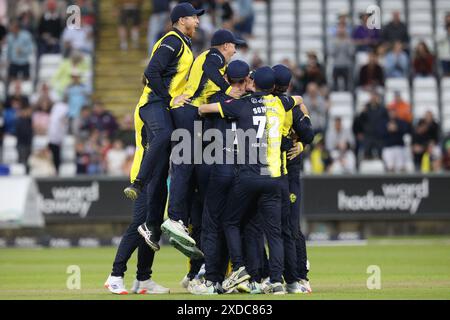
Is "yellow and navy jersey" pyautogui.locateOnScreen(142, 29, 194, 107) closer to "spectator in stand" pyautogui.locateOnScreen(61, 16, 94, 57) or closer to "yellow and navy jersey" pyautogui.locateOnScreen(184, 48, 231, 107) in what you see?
"yellow and navy jersey" pyautogui.locateOnScreen(184, 48, 231, 107)

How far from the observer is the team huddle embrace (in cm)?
1416

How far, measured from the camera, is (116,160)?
90.3 feet

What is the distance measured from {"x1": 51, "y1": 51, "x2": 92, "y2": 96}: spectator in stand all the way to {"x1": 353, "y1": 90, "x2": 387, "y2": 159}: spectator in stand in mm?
7185

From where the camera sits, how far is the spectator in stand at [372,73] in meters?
29.5

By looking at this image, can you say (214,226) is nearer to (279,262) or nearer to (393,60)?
(279,262)

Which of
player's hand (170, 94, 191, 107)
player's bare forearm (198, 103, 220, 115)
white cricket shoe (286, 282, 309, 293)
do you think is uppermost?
player's hand (170, 94, 191, 107)

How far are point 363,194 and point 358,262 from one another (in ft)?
21.6

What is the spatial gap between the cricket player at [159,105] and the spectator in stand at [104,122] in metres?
13.8

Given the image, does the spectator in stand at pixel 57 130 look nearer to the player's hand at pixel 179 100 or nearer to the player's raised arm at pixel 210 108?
the player's hand at pixel 179 100

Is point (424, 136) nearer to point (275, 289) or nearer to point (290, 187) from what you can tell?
point (290, 187)

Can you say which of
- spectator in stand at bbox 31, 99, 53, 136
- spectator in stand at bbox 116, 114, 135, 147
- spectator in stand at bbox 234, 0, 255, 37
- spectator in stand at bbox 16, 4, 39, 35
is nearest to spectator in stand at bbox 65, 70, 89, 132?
spectator in stand at bbox 31, 99, 53, 136

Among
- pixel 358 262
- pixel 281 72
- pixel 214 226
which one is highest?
pixel 281 72
